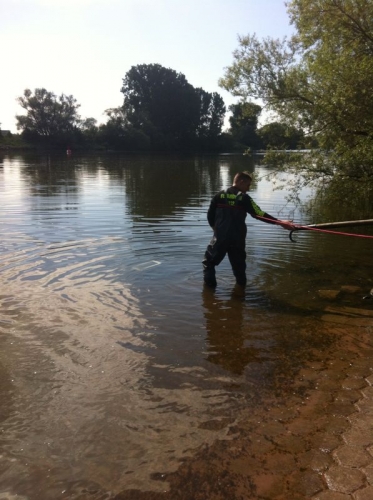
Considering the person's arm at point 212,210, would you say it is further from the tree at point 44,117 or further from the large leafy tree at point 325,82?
the tree at point 44,117

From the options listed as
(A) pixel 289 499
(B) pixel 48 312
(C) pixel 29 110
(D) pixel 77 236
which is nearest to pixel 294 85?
(D) pixel 77 236

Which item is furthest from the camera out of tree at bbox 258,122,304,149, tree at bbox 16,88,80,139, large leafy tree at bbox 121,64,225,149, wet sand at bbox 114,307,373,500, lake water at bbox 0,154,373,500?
large leafy tree at bbox 121,64,225,149

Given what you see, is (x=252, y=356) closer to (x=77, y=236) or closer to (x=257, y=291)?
(x=257, y=291)

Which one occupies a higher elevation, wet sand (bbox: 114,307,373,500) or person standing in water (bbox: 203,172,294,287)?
person standing in water (bbox: 203,172,294,287)

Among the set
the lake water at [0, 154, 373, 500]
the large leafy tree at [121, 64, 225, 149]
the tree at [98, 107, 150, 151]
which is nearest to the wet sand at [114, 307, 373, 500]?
the lake water at [0, 154, 373, 500]

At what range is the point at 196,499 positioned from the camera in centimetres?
306

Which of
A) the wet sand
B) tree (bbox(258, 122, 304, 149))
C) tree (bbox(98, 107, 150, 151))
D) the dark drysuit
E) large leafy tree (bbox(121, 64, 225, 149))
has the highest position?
large leafy tree (bbox(121, 64, 225, 149))

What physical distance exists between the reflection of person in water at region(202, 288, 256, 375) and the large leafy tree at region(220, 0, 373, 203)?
8.12m

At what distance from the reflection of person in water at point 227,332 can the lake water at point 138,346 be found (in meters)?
0.03

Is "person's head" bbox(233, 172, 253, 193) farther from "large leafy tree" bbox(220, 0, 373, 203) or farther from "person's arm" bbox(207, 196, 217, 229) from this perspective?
"large leafy tree" bbox(220, 0, 373, 203)

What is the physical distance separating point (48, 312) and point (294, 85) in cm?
1210

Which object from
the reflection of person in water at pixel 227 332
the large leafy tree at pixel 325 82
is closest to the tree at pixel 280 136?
the large leafy tree at pixel 325 82

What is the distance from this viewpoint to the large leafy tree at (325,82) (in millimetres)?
12758

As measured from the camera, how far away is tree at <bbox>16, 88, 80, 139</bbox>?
9256cm
